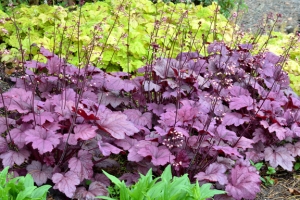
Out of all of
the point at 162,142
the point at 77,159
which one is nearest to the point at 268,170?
the point at 162,142

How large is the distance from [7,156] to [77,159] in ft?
1.61

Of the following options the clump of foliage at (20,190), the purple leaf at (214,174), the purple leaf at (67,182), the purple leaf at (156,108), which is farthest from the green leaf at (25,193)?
the purple leaf at (156,108)

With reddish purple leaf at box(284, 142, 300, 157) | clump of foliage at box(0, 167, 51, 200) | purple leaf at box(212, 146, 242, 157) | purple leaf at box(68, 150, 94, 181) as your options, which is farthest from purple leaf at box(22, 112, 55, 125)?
reddish purple leaf at box(284, 142, 300, 157)

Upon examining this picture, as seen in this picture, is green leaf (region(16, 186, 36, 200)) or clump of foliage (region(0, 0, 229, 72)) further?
clump of foliage (region(0, 0, 229, 72))

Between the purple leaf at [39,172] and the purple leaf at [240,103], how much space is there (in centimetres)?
170

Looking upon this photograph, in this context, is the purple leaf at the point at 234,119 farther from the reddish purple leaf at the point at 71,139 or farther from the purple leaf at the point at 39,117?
the purple leaf at the point at 39,117

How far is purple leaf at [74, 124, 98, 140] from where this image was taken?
2.91 meters

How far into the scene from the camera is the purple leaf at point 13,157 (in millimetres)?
2916

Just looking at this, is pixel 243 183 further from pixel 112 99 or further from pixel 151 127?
pixel 112 99

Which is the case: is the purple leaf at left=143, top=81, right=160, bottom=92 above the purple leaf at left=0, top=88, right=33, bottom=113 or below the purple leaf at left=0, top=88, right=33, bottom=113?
below

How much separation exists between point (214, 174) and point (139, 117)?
858 mm

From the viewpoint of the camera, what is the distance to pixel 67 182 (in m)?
2.86

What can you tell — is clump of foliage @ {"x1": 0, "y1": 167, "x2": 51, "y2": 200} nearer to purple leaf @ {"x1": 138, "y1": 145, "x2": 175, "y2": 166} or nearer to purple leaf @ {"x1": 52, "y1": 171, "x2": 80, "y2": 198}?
purple leaf @ {"x1": 52, "y1": 171, "x2": 80, "y2": 198}

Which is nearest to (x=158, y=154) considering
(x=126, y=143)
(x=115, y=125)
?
(x=126, y=143)
